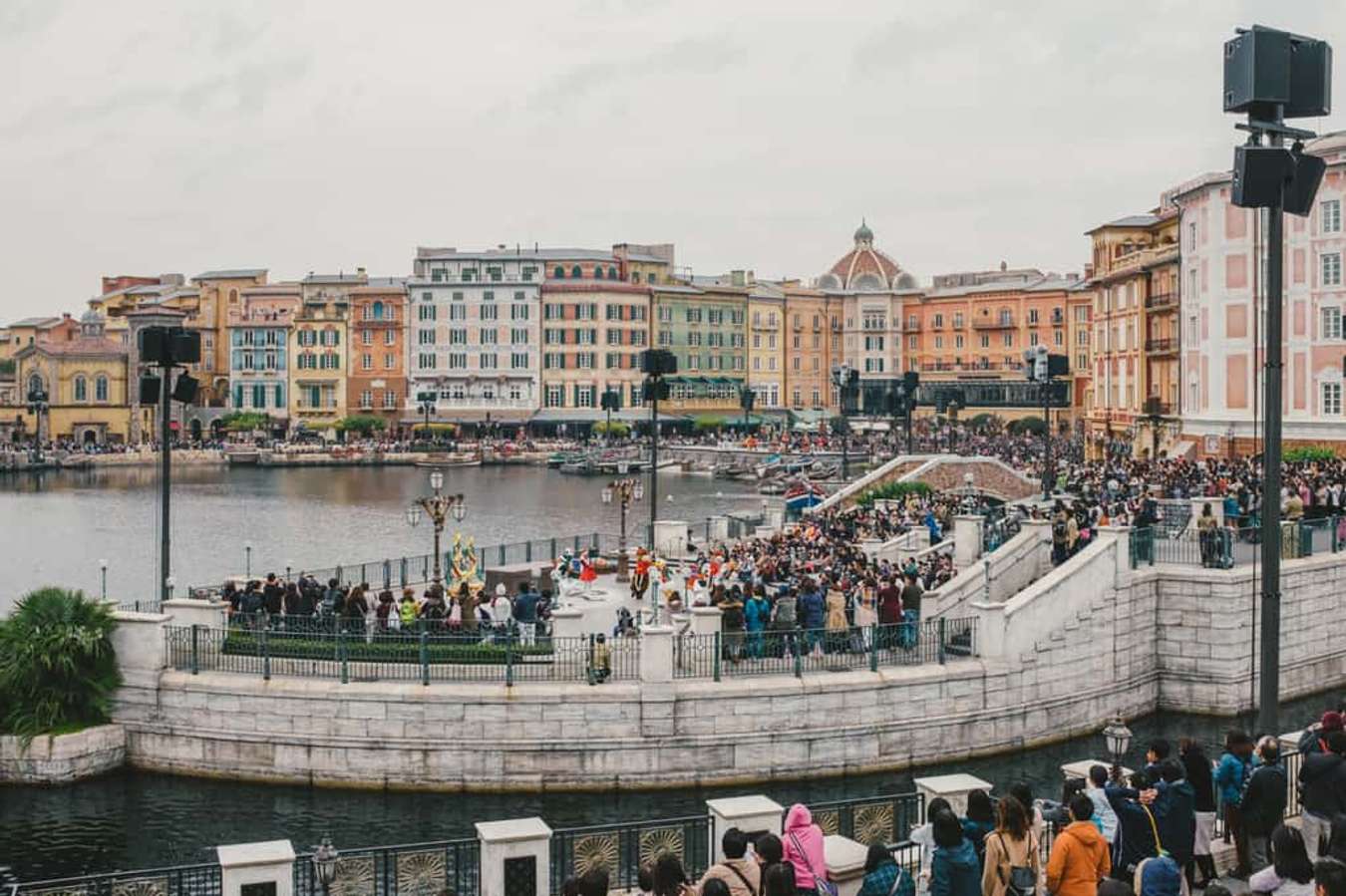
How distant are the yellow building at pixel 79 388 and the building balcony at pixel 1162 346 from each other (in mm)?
90483

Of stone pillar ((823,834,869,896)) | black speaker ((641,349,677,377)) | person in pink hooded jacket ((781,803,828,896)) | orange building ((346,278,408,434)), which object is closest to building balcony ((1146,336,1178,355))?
black speaker ((641,349,677,377))

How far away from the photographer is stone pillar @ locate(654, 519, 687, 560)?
3803 centimetres

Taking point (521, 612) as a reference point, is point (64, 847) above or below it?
below

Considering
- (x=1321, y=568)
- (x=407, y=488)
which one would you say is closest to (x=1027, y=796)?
(x=1321, y=568)

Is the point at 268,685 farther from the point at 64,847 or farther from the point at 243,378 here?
the point at 243,378

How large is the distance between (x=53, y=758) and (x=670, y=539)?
2015cm

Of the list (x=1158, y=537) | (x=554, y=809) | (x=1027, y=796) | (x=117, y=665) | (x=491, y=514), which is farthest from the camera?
(x=491, y=514)

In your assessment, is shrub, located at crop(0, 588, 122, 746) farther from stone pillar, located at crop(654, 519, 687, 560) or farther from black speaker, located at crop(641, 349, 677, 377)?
black speaker, located at crop(641, 349, 677, 377)

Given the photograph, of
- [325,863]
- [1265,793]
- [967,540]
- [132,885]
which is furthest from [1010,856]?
[967,540]

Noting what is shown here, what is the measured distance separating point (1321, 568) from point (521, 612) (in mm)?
16019

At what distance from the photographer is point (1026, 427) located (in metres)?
120

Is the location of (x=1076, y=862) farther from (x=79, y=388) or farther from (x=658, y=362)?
(x=79, y=388)

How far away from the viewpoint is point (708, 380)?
12694 cm

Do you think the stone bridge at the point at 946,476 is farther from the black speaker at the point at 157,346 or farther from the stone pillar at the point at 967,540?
the black speaker at the point at 157,346
